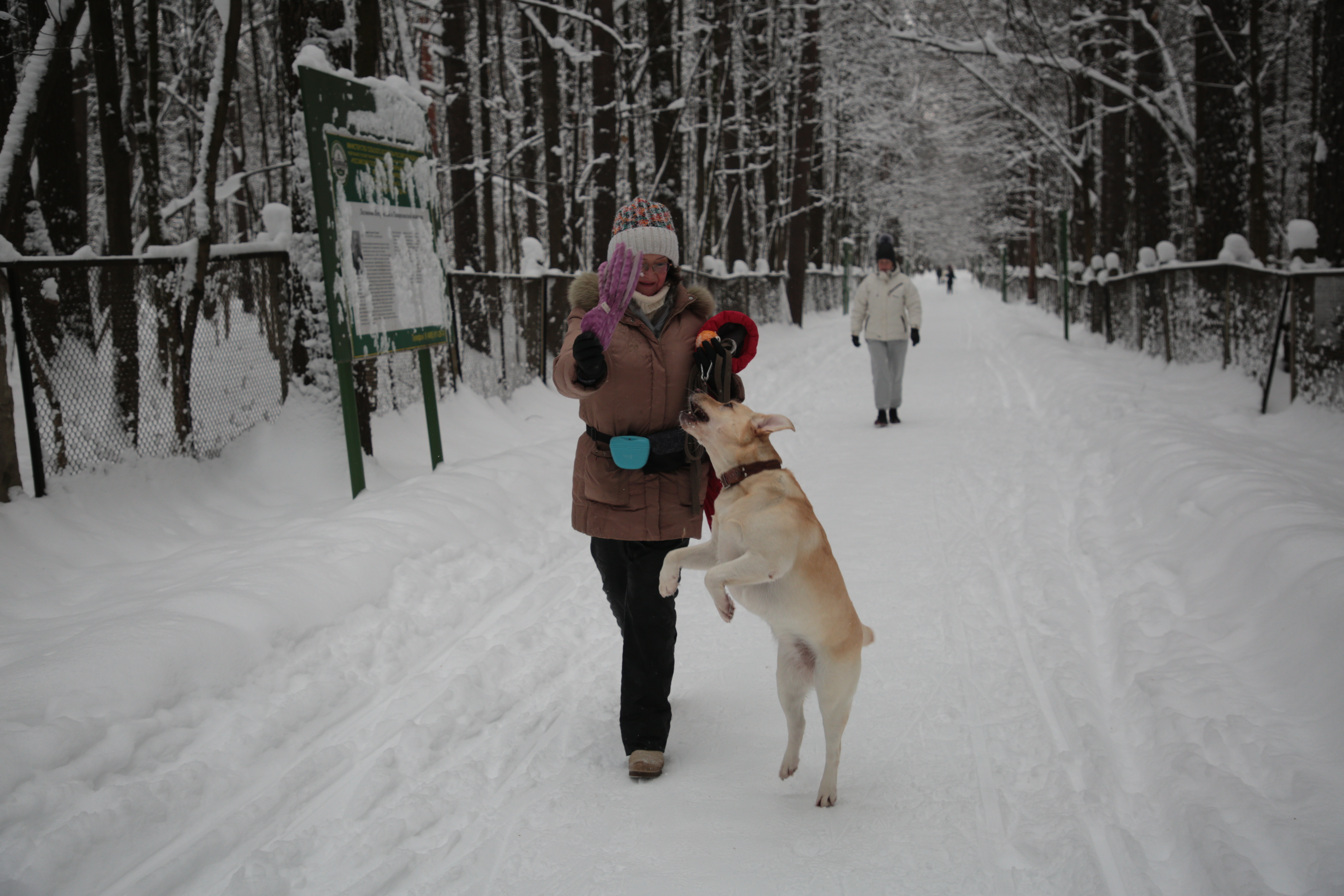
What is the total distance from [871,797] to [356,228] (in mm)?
5411

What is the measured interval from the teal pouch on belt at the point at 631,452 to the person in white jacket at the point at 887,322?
8007 millimetres

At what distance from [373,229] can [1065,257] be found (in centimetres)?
2037

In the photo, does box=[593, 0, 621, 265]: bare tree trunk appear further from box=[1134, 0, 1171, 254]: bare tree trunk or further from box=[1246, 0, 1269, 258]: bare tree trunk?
box=[1246, 0, 1269, 258]: bare tree trunk

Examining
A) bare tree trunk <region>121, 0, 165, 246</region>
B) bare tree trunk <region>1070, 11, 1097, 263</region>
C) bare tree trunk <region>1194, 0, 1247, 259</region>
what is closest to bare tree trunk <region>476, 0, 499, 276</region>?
bare tree trunk <region>121, 0, 165, 246</region>

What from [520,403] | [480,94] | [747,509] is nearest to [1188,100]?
[480,94]

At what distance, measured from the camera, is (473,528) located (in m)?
6.46

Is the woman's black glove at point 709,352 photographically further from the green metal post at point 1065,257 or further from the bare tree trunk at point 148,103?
the green metal post at point 1065,257

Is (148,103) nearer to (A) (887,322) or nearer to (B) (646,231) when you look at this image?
(B) (646,231)

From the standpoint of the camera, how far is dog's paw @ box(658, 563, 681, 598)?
3262mm

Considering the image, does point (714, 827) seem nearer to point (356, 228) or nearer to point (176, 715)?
point (176, 715)

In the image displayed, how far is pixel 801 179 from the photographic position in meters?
→ 27.2

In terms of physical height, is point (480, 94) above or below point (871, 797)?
above

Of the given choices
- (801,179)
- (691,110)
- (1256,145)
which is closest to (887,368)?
(1256,145)

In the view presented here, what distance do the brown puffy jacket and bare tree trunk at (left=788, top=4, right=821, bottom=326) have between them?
2444 centimetres
